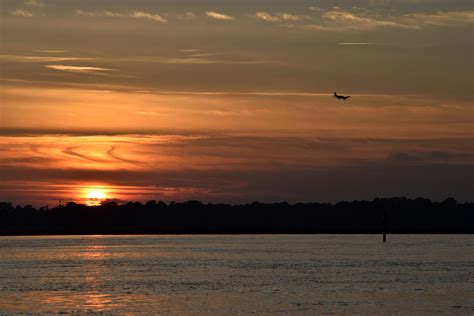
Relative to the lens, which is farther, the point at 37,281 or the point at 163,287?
the point at 37,281

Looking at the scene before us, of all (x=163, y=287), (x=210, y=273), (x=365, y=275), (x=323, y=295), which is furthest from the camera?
(x=210, y=273)

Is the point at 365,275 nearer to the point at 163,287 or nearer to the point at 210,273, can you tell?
the point at 210,273

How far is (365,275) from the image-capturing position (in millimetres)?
104250

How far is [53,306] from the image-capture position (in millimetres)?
69875

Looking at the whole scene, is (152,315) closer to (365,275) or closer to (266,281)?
(266,281)

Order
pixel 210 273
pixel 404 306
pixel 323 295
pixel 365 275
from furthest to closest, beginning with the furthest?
pixel 210 273
pixel 365 275
pixel 323 295
pixel 404 306

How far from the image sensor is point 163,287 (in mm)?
87688

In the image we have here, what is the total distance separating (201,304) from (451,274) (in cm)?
4519

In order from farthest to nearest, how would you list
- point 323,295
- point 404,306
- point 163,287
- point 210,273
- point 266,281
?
point 210,273, point 266,281, point 163,287, point 323,295, point 404,306

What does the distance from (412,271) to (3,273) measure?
164 ft

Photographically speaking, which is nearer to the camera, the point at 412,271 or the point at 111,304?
the point at 111,304

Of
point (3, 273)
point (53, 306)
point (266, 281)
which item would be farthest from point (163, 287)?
point (3, 273)

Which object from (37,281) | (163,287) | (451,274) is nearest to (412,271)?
(451,274)

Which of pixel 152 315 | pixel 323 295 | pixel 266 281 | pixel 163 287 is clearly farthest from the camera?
pixel 266 281
